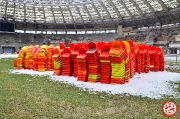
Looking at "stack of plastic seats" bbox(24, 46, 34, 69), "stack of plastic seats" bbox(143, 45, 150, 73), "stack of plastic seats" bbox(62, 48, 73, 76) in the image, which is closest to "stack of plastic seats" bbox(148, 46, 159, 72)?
"stack of plastic seats" bbox(143, 45, 150, 73)

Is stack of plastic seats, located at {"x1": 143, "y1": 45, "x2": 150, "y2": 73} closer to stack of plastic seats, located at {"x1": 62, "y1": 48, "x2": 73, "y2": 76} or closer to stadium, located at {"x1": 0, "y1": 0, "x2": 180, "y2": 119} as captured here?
stadium, located at {"x1": 0, "y1": 0, "x2": 180, "y2": 119}

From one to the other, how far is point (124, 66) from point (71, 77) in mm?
4179

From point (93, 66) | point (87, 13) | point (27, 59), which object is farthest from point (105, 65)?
point (87, 13)

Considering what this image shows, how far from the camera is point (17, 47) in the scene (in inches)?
2899

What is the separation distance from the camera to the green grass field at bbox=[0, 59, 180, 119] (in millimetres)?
7223

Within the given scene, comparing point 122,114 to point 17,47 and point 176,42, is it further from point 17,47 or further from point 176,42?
point 17,47

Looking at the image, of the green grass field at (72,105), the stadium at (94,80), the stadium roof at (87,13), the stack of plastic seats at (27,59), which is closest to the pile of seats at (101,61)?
the stadium at (94,80)

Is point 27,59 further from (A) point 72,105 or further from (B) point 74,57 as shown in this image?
(A) point 72,105

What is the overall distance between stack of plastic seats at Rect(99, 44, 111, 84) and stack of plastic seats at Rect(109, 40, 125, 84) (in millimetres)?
252

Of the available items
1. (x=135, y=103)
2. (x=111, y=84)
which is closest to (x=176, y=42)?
(x=111, y=84)

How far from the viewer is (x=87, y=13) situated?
71938 mm

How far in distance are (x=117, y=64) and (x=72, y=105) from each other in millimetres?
5250

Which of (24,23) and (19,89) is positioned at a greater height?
(24,23)

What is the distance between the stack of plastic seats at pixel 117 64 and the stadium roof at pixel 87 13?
46141 millimetres
